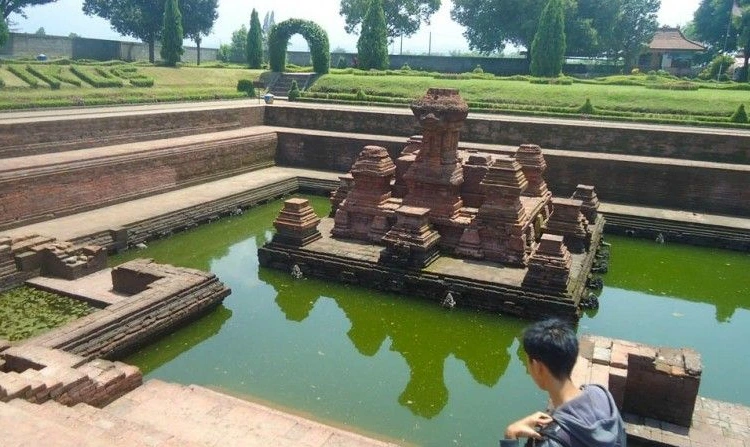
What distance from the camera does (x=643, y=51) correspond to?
3850cm

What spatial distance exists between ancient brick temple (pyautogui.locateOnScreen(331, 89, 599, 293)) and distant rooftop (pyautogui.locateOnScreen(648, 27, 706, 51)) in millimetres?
34931

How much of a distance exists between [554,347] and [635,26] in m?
41.1

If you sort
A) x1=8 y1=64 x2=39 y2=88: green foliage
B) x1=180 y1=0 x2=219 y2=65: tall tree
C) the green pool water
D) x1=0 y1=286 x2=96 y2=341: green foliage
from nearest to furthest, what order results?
1. the green pool water
2. x1=0 y1=286 x2=96 y2=341: green foliage
3. x1=8 y1=64 x2=39 y2=88: green foliage
4. x1=180 y1=0 x2=219 y2=65: tall tree

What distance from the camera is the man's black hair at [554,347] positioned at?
1.98 m

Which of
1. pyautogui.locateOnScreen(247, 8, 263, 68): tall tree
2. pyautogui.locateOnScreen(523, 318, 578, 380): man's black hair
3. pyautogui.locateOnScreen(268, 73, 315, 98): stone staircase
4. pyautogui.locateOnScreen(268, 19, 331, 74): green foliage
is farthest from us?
pyautogui.locateOnScreen(247, 8, 263, 68): tall tree

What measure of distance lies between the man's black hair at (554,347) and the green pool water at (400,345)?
11.2 ft

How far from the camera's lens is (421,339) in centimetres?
711

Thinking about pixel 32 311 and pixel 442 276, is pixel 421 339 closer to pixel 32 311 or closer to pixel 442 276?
pixel 442 276

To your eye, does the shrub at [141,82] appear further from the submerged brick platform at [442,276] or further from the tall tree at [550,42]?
the tall tree at [550,42]

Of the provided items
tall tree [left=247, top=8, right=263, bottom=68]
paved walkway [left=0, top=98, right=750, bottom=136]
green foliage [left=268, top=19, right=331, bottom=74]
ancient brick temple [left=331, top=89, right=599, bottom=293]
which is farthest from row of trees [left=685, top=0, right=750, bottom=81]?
ancient brick temple [left=331, top=89, right=599, bottom=293]

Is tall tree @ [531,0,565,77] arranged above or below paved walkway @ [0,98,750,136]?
above

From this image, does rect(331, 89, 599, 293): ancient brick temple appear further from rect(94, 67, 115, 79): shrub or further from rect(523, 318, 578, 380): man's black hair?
rect(94, 67, 115, 79): shrub

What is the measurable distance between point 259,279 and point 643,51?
37887 millimetres

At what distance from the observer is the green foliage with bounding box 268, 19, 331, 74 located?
85.6ft
